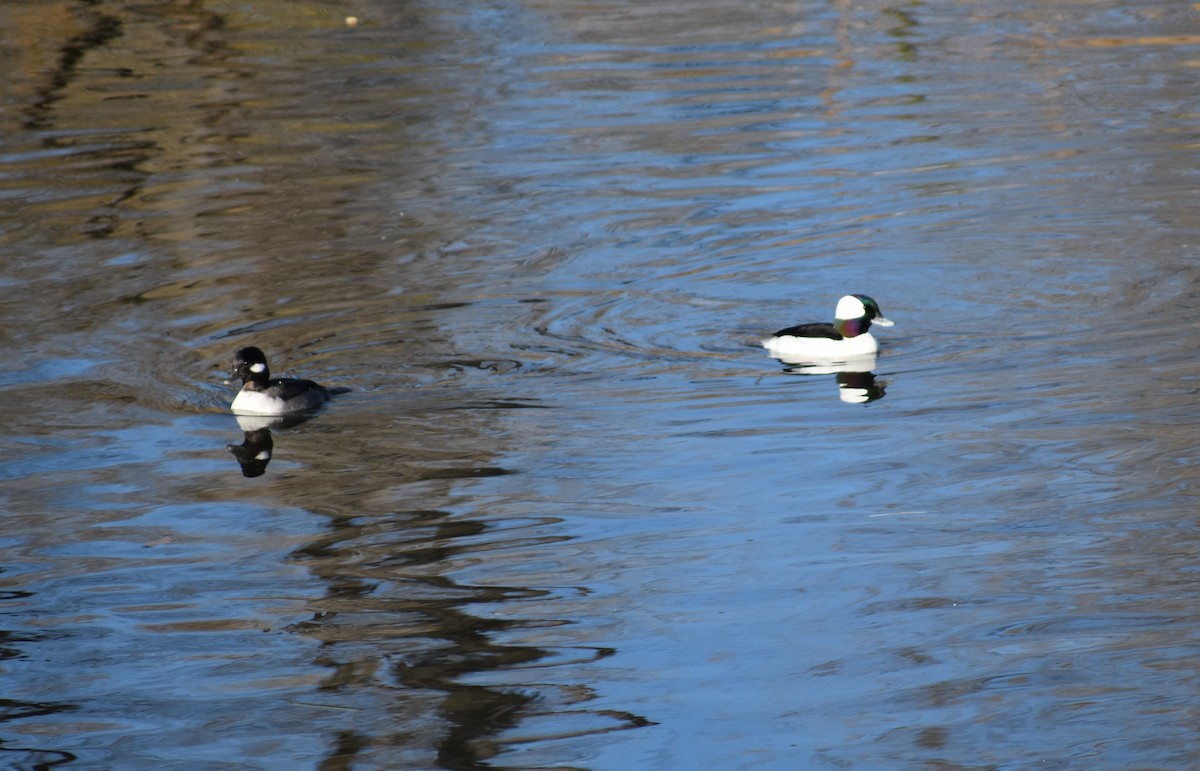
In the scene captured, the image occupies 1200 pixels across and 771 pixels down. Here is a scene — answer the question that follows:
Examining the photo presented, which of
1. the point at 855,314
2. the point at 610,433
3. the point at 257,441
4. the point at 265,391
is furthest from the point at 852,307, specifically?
the point at 257,441

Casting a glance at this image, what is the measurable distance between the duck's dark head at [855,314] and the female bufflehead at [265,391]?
3.39 m

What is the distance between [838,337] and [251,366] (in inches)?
146

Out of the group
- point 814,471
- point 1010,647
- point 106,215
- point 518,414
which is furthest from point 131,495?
point 106,215

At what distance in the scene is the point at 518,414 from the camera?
10.1 metres

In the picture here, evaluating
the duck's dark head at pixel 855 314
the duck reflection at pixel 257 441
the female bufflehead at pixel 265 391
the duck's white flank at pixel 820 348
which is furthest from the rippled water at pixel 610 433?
the duck's dark head at pixel 855 314

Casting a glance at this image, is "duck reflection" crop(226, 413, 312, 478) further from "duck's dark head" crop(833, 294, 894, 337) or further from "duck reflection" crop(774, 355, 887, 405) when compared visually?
"duck's dark head" crop(833, 294, 894, 337)

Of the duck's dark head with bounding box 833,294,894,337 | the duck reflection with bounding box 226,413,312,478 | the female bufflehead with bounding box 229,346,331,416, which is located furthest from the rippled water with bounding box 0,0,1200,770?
the duck's dark head with bounding box 833,294,894,337

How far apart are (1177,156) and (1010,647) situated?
32.4 ft

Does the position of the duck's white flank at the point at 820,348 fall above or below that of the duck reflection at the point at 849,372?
above

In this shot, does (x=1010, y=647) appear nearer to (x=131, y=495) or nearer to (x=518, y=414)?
(x=518, y=414)

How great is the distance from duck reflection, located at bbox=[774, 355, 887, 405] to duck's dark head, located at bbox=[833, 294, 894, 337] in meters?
0.20

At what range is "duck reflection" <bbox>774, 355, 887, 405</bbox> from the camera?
10.6 metres

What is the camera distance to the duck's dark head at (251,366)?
10.3 metres

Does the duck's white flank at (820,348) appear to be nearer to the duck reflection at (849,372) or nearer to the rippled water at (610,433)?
the duck reflection at (849,372)
